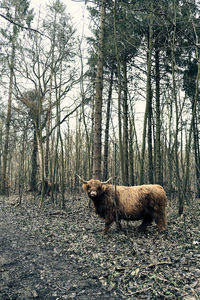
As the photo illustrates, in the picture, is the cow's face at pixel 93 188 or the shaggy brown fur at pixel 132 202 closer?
the cow's face at pixel 93 188

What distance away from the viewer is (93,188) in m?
5.74

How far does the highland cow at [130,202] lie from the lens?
5.80 m

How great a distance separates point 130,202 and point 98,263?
1.97 meters

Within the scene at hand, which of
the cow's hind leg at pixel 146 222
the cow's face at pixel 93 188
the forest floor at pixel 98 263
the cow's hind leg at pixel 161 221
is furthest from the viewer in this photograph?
the cow's hind leg at pixel 146 222

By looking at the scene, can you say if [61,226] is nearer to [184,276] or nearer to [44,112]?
[184,276]

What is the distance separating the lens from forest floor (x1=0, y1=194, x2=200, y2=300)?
10.5 feet

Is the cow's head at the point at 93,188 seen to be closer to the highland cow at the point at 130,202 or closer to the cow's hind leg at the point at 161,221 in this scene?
the highland cow at the point at 130,202

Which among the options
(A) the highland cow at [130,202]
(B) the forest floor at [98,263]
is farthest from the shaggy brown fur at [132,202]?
(B) the forest floor at [98,263]

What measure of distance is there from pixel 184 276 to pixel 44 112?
1434 cm

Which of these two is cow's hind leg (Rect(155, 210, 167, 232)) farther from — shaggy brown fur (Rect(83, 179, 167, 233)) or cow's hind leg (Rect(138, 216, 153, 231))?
cow's hind leg (Rect(138, 216, 153, 231))

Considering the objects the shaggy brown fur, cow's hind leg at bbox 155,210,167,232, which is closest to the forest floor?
cow's hind leg at bbox 155,210,167,232

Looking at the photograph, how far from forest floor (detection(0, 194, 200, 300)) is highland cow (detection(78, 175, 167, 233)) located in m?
0.42

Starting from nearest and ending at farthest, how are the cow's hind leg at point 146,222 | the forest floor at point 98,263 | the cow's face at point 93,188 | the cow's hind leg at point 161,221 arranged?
the forest floor at point 98,263, the cow's face at point 93,188, the cow's hind leg at point 161,221, the cow's hind leg at point 146,222

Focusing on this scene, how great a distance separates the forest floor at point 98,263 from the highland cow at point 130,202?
0.42 metres
